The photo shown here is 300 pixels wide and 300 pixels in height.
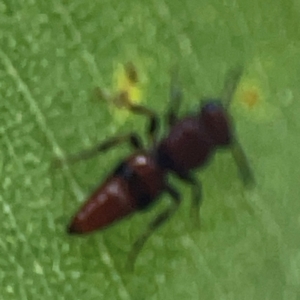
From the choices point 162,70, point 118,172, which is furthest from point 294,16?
point 118,172

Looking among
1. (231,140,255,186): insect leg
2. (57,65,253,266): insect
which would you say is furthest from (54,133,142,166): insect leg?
(231,140,255,186): insect leg

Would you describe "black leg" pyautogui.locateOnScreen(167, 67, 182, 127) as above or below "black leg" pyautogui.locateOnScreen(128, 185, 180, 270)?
above

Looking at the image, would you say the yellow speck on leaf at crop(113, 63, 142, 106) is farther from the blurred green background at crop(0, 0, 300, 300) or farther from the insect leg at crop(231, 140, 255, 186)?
the insect leg at crop(231, 140, 255, 186)

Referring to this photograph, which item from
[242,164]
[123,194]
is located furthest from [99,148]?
[242,164]

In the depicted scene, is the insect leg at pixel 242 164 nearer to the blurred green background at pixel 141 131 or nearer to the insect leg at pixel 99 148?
the blurred green background at pixel 141 131

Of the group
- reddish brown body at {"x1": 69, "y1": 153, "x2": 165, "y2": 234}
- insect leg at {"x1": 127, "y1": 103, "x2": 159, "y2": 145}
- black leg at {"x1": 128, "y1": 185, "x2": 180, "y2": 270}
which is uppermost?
insect leg at {"x1": 127, "y1": 103, "x2": 159, "y2": 145}

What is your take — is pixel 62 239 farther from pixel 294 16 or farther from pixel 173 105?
pixel 294 16
